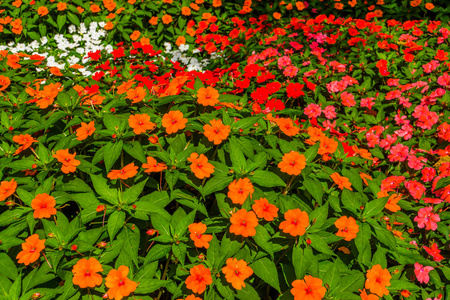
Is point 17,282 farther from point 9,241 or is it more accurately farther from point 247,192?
point 247,192

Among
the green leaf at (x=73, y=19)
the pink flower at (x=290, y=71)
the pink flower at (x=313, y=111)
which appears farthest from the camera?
the green leaf at (x=73, y=19)

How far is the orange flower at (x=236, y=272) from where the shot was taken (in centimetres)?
159

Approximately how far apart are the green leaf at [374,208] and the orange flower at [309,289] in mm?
619

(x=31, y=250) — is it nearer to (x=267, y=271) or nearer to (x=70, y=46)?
Result: (x=267, y=271)

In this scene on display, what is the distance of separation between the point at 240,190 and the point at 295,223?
0.36 m

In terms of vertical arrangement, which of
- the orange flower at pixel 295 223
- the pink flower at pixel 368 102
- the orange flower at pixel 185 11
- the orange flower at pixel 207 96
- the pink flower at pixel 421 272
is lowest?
the pink flower at pixel 421 272

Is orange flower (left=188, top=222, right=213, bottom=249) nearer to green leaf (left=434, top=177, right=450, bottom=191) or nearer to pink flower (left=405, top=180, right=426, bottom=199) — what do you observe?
pink flower (left=405, top=180, right=426, bottom=199)

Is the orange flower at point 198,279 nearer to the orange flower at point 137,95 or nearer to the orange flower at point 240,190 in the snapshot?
the orange flower at point 240,190

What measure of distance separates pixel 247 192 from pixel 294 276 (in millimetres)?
559

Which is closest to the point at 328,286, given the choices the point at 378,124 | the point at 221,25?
the point at 378,124

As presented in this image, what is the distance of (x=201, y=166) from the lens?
75.0 inches

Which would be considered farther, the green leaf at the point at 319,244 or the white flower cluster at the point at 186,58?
the white flower cluster at the point at 186,58

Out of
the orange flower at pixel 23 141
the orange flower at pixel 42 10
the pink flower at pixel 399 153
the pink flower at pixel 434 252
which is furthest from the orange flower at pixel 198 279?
the orange flower at pixel 42 10

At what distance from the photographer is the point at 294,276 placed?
183 centimetres
